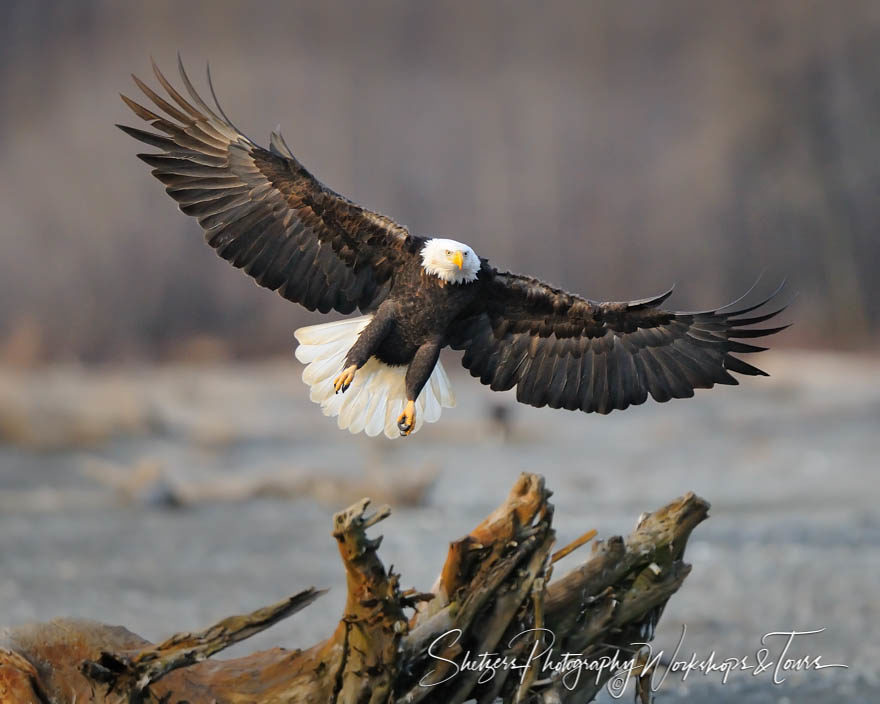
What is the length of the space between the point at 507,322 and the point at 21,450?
712 cm

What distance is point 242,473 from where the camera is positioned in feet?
32.3

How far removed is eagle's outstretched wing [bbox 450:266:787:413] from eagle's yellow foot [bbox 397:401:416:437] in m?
0.34

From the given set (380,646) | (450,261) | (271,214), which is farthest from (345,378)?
(380,646)

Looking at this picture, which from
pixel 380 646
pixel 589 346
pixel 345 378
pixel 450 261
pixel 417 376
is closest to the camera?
pixel 380 646

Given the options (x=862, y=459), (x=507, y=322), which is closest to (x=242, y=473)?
(x=862, y=459)

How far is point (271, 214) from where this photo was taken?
3943 millimetres

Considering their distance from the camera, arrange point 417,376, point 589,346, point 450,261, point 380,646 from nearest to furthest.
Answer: point 380,646
point 450,261
point 417,376
point 589,346

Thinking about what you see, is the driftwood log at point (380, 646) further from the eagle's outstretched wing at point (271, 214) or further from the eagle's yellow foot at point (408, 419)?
the eagle's outstretched wing at point (271, 214)

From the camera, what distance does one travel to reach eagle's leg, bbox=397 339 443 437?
12.7 feet

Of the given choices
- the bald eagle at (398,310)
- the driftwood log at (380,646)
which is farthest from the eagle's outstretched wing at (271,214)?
the driftwood log at (380,646)

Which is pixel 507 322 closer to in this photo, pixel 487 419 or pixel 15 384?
pixel 487 419

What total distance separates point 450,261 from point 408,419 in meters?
0.53

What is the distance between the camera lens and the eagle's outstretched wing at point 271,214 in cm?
387

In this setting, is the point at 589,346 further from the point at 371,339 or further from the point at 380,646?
the point at 380,646
